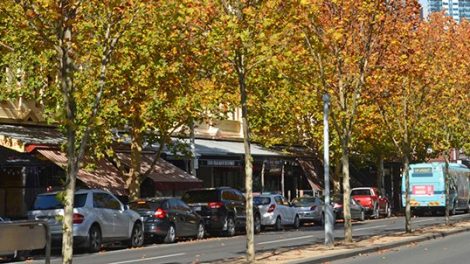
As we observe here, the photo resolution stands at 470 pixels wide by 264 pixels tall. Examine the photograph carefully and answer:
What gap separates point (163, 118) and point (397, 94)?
26.5 ft

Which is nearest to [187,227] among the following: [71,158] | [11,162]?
[11,162]

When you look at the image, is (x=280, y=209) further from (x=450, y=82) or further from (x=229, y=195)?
(x=450, y=82)

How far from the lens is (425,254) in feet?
61.3

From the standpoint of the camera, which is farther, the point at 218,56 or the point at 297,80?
the point at 297,80

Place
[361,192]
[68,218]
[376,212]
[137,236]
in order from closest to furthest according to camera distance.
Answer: [68,218] → [137,236] → [376,212] → [361,192]

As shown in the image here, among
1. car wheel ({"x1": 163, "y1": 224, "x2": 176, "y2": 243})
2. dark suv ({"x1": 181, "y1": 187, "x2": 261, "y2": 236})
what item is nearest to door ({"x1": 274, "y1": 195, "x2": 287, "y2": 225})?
dark suv ({"x1": 181, "y1": 187, "x2": 261, "y2": 236})

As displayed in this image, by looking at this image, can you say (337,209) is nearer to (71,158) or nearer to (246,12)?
(246,12)

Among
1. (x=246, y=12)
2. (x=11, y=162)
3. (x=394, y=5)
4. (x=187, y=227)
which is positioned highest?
(x=394, y=5)

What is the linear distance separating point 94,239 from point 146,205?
3784mm

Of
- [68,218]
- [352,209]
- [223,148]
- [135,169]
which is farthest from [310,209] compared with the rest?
[68,218]

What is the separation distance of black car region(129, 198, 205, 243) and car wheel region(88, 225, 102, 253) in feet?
10.1

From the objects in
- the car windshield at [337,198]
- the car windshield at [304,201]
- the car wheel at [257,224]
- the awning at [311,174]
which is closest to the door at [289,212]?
the car windshield at [304,201]

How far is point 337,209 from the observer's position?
39.5m

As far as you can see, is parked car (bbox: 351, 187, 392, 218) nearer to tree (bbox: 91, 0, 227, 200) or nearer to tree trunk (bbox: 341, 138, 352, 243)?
tree (bbox: 91, 0, 227, 200)
